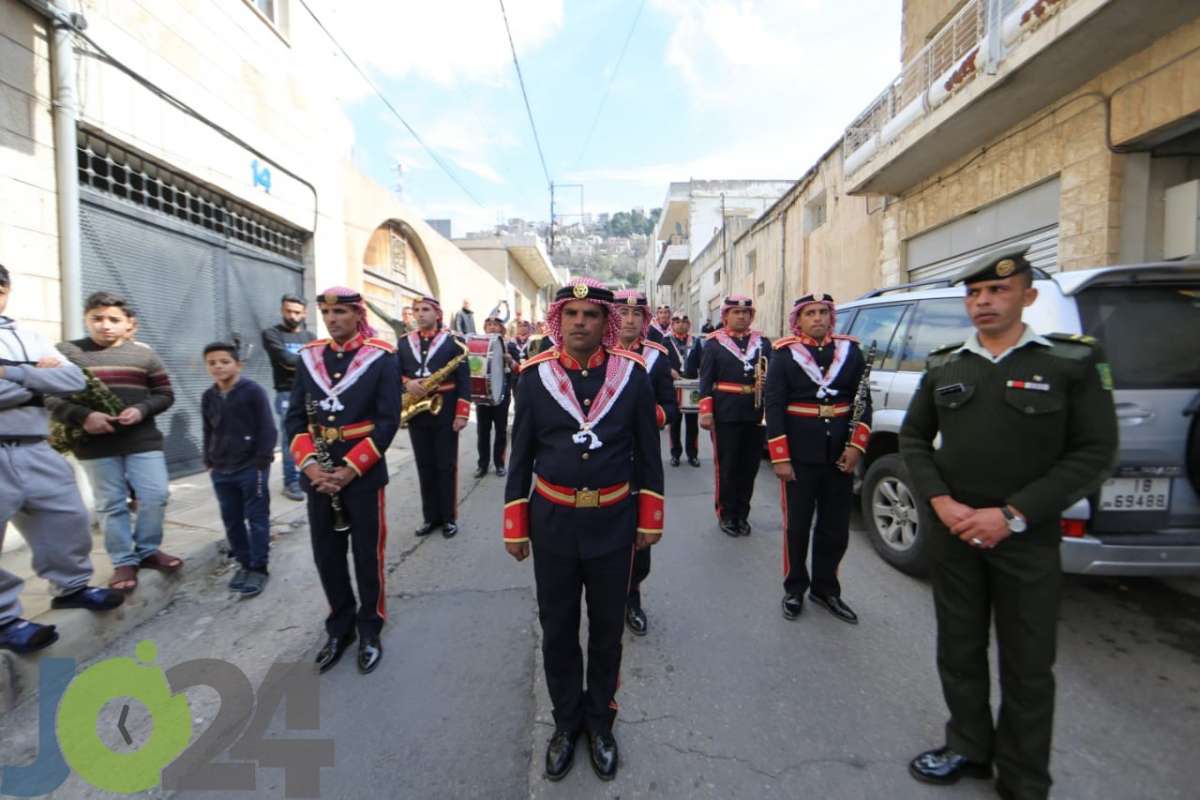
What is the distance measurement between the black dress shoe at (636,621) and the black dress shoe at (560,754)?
1019 millimetres

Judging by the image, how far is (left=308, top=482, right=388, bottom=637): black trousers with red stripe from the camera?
10.2ft

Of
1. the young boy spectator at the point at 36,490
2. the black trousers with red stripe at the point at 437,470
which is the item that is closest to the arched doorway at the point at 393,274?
the black trousers with red stripe at the point at 437,470

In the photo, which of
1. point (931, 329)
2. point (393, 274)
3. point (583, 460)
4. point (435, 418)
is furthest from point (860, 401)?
point (393, 274)

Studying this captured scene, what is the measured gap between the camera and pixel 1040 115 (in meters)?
7.41

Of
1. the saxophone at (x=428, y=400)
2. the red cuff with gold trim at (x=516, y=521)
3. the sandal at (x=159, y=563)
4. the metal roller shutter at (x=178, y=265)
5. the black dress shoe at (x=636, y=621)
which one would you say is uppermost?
the metal roller shutter at (x=178, y=265)

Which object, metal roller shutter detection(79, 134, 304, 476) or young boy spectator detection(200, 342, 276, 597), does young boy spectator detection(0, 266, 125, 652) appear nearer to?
young boy spectator detection(200, 342, 276, 597)

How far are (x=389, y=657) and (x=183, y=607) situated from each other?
1840 mm

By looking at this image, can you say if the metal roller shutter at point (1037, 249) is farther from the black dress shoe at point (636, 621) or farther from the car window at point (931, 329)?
the black dress shoe at point (636, 621)

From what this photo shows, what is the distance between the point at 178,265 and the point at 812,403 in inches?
289

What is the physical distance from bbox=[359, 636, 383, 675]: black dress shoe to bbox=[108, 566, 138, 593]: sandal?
175cm

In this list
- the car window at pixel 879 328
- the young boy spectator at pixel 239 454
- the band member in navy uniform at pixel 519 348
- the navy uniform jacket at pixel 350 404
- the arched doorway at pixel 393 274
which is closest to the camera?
the navy uniform jacket at pixel 350 404

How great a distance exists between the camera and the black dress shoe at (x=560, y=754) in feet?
7.38

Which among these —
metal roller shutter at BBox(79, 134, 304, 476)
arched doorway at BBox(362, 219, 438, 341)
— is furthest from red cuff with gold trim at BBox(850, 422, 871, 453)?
arched doorway at BBox(362, 219, 438, 341)

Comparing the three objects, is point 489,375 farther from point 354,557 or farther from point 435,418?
point 354,557
